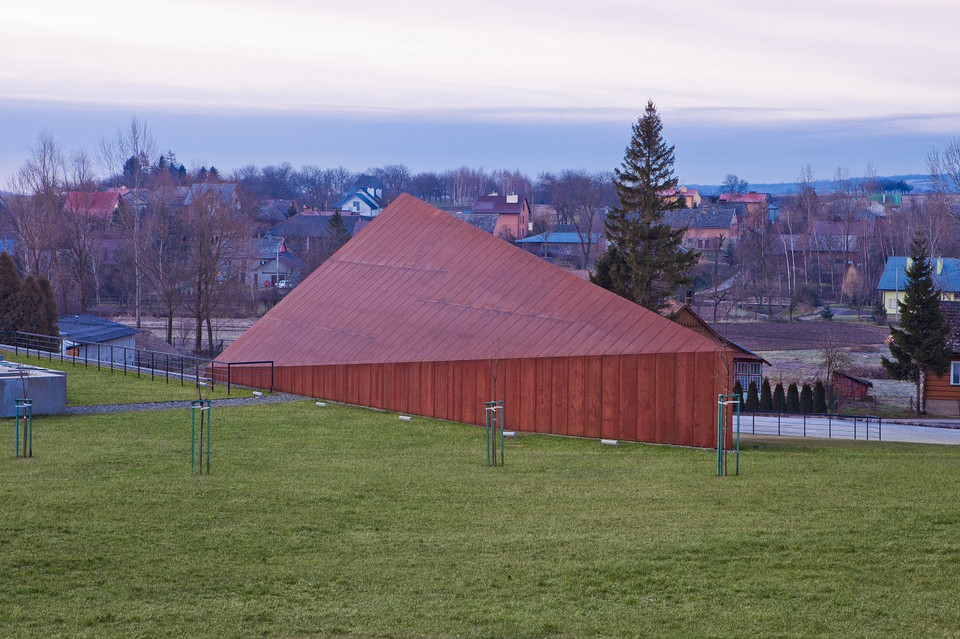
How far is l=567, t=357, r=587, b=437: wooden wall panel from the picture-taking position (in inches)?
778

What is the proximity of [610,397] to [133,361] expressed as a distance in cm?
2177

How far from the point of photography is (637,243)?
3631 centimetres

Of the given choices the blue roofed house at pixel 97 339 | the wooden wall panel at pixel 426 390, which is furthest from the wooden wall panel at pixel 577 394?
the blue roofed house at pixel 97 339

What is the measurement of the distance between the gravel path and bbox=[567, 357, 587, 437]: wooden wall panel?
6908mm

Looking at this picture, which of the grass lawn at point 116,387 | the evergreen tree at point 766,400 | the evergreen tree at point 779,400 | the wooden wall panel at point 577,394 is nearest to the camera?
the wooden wall panel at point 577,394

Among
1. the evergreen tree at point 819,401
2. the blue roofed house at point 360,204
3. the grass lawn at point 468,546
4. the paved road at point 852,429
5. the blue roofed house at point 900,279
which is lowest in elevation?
the paved road at point 852,429

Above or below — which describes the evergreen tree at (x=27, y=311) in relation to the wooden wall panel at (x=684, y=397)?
above

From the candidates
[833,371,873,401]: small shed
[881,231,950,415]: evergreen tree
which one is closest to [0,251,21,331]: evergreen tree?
[881,231,950,415]: evergreen tree

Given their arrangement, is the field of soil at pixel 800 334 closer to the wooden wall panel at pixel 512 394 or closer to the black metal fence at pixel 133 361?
the black metal fence at pixel 133 361

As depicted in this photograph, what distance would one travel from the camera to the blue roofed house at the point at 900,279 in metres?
60.6

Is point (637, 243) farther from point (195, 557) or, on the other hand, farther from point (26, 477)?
point (195, 557)

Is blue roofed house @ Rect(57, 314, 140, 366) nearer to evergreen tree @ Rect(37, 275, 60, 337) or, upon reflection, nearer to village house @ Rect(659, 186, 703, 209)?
evergreen tree @ Rect(37, 275, 60, 337)

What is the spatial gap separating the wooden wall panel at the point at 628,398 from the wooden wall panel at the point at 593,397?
434mm

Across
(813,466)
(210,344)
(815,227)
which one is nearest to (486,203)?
(815,227)
